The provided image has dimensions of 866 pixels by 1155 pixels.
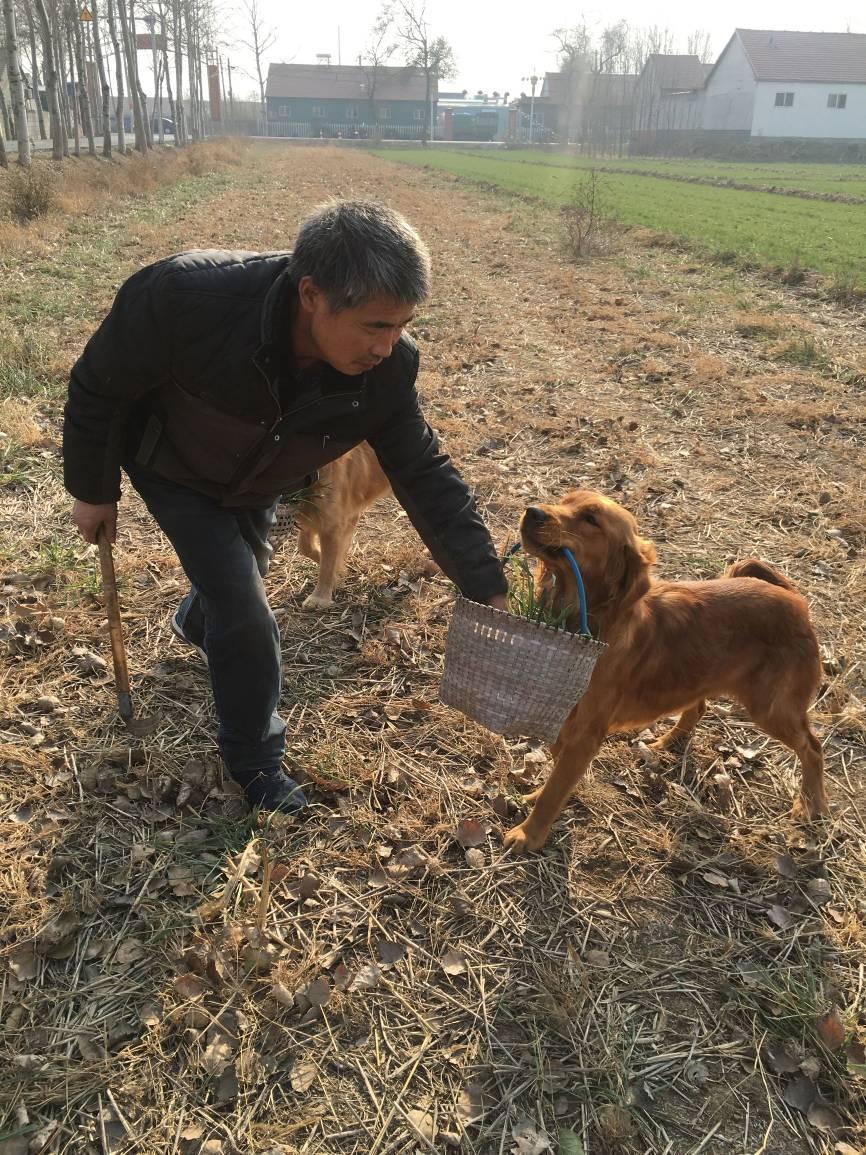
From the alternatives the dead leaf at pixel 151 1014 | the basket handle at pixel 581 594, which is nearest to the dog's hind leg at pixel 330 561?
the basket handle at pixel 581 594

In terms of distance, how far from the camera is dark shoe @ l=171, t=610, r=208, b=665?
13.0 ft

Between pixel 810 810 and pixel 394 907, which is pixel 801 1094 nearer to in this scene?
pixel 810 810

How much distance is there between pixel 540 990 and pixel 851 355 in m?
10.4

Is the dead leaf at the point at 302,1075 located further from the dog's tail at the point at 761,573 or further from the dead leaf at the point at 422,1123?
the dog's tail at the point at 761,573

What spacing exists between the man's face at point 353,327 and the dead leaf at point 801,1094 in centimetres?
274

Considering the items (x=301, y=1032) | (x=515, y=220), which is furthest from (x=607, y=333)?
(x=515, y=220)

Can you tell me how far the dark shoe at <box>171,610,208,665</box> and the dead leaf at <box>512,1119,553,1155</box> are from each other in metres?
2.46

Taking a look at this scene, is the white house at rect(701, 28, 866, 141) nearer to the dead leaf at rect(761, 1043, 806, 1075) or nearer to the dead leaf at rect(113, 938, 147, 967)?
the dead leaf at rect(761, 1043, 806, 1075)

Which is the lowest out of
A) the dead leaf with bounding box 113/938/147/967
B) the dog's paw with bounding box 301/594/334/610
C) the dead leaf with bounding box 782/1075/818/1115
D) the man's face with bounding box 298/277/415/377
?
the dead leaf with bounding box 782/1075/818/1115

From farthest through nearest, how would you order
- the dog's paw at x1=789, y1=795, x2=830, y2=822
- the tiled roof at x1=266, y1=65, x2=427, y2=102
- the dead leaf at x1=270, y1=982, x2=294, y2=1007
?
the tiled roof at x1=266, y1=65, x2=427, y2=102
the dog's paw at x1=789, y1=795, x2=830, y2=822
the dead leaf at x1=270, y1=982, x2=294, y2=1007

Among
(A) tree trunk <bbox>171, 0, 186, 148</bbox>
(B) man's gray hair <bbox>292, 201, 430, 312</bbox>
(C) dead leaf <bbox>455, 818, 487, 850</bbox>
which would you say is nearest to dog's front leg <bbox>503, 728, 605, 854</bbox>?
(C) dead leaf <bbox>455, 818, 487, 850</bbox>

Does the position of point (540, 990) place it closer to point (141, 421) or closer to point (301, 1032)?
point (301, 1032)

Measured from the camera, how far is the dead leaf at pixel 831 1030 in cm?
247

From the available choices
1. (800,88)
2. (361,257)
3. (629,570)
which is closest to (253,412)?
(361,257)
